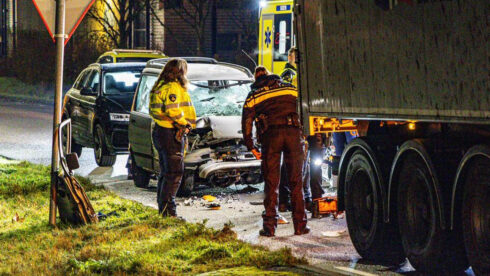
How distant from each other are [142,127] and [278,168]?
3856 millimetres

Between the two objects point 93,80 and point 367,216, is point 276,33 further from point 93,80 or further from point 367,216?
point 367,216

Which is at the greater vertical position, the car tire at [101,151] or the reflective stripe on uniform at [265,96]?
the reflective stripe on uniform at [265,96]

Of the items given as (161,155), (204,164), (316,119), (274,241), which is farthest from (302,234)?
(204,164)

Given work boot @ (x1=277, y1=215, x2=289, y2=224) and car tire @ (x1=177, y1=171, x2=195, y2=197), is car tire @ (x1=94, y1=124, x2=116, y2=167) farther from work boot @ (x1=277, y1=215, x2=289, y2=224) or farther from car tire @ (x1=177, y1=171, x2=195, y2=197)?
work boot @ (x1=277, y1=215, x2=289, y2=224)

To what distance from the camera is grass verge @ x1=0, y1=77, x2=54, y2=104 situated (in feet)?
120

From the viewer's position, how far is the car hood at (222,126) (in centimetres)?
1329

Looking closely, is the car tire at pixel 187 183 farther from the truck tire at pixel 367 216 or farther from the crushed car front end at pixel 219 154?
the truck tire at pixel 367 216

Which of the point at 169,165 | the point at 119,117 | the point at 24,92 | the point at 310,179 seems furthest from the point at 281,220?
the point at 24,92

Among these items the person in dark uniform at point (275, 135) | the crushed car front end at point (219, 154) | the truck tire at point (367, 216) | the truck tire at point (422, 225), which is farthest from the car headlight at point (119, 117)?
the truck tire at point (422, 225)

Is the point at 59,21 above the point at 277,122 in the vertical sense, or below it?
above

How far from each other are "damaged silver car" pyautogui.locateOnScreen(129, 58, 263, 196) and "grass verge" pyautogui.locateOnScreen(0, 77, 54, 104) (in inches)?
855

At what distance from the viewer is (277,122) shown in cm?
1033

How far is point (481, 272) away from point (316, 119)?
9.96ft

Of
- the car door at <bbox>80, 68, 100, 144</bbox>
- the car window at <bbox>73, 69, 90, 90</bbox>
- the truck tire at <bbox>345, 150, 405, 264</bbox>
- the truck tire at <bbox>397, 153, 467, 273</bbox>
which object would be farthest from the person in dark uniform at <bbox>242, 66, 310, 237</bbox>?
the car window at <bbox>73, 69, 90, 90</bbox>
